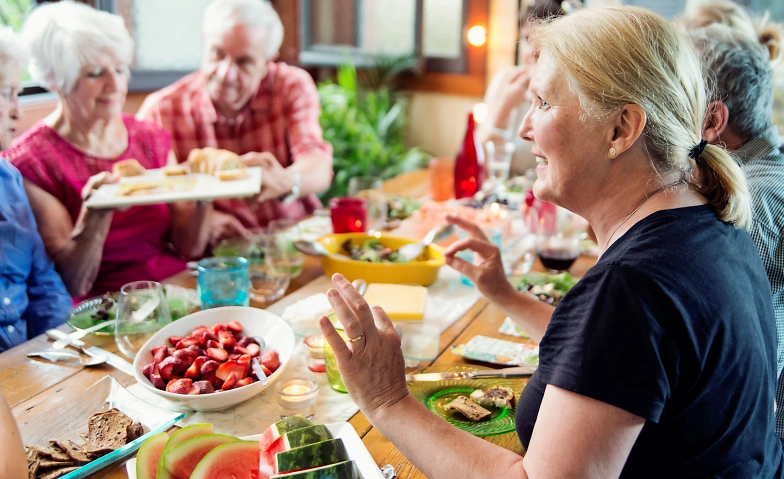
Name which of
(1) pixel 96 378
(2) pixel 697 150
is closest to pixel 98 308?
(1) pixel 96 378

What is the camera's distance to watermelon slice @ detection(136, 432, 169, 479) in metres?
0.94

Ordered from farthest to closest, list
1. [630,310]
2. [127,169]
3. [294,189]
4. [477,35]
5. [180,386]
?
1. [477,35]
2. [294,189]
3. [127,169]
4. [180,386]
5. [630,310]

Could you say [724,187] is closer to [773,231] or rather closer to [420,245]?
[773,231]

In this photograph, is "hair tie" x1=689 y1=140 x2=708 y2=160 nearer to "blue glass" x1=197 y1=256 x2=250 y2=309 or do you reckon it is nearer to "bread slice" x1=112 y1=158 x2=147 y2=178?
"blue glass" x1=197 y1=256 x2=250 y2=309

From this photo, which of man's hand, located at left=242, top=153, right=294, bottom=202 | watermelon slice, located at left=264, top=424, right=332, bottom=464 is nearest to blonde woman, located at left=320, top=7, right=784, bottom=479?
watermelon slice, located at left=264, top=424, right=332, bottom=464

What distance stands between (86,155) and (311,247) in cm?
91

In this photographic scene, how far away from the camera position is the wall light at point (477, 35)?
15.5 feet

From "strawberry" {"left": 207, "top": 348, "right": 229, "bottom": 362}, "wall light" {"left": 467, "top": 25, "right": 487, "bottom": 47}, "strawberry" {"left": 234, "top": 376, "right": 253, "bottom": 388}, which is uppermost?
"wall light" {"left": 467, "top": 25, "right": 487, "bottom": 47}

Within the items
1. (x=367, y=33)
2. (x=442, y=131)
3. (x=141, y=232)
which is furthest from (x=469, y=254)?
(x=367, y=33)

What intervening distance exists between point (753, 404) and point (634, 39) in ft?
1.92

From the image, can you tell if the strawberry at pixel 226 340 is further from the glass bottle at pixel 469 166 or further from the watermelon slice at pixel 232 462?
the glass bottle at pixel 469 166

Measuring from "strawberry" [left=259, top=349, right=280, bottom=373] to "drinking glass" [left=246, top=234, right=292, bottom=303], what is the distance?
45 centimetres

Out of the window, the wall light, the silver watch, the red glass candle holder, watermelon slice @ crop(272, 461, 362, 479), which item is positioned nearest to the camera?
watermelon slice @ crop(272, 461, 362, 479)

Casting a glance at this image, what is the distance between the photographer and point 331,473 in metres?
0.83
